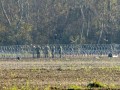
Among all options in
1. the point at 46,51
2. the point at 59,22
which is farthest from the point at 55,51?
the point at 59,22

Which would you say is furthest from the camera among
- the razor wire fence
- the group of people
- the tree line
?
the tree line

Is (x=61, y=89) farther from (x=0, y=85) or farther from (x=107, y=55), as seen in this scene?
(x=107, y=55)

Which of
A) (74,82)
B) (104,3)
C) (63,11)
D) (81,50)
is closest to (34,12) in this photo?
(63,11)

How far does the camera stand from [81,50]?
61.6 m

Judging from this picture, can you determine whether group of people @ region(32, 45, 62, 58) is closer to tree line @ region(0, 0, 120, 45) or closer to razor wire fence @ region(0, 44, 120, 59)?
razor wire fence @ region(0, 44, 120, 59)

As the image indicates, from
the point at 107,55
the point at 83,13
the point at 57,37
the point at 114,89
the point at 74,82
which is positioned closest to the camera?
the point at 114,89

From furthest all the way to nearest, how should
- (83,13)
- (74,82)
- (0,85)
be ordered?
(83,13), (74,82), (0,85)

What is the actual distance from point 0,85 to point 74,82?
358cm

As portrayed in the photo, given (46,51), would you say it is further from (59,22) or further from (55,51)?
(59,22)

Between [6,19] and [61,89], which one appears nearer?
[61,89]

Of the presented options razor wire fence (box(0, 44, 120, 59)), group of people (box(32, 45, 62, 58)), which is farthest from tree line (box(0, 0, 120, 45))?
group of people (box(32, 45, 62, 58))

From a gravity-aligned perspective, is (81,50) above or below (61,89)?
below

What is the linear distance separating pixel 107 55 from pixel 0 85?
38465 mm

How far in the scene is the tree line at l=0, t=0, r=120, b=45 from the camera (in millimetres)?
75812
